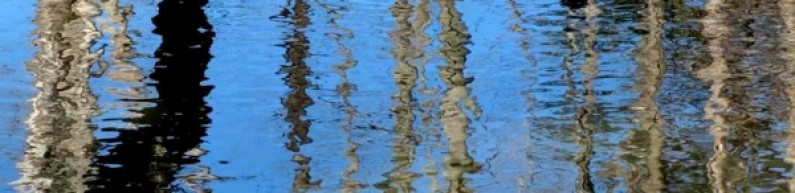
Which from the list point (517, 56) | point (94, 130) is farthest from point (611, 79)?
point (94, 130)

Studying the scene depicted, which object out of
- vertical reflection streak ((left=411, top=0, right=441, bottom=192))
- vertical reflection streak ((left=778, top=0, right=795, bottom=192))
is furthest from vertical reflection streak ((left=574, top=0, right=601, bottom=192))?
vertical reflection streak ((left=778, top=0, right=795, bottom=192))

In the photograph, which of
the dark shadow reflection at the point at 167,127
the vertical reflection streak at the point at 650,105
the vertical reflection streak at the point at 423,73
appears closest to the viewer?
the dark shadow reflection at the point at 167,127

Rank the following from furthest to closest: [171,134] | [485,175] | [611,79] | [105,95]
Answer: [611,79]
[105,95]
[171,134]
[485,175]

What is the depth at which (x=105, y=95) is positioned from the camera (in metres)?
7.01

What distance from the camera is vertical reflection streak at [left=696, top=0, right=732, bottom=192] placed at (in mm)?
5996

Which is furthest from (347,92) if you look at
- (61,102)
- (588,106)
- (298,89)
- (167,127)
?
(61,102)

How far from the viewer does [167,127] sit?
21.3 feet

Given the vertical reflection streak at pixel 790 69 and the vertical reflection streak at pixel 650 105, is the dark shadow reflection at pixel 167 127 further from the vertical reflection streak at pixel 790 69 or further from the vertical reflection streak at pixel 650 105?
the vertical reflection streak at pixel 790 69

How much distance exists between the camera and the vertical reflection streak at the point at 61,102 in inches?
229

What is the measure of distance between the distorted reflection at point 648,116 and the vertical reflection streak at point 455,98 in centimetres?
69

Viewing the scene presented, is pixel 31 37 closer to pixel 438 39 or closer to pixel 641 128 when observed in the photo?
pixel 438 39

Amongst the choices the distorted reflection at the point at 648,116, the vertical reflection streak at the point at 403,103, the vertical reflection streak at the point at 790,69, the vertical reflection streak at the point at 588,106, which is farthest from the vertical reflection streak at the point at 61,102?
the vertical reflection streak at the point at 790,69

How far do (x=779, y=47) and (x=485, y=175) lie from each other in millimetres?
3004

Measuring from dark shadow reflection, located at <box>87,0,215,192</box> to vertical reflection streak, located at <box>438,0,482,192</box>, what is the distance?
3.58 feet
